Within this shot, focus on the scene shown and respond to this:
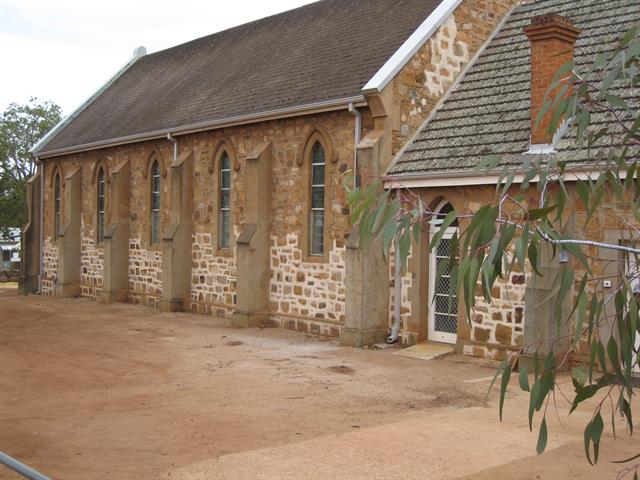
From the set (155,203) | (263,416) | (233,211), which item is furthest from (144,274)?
(263,416)

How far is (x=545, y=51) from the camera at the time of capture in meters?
13.4

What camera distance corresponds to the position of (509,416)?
32.0 ft

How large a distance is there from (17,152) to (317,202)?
4278 cm

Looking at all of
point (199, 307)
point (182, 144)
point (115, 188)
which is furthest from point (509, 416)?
point (115, 188)

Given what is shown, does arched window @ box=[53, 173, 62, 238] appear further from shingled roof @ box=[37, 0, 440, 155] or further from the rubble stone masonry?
the rubble stone masonry

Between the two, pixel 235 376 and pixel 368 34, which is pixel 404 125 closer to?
pixel 368 34

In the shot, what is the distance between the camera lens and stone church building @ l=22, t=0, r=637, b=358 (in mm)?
15320

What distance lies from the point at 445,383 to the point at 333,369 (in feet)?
6.97

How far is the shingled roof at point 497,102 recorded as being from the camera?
1450 cm

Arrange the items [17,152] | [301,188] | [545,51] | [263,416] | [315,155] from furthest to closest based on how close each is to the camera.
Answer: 1. [17,152]
2. [301,188]
3. [315,155]
4. [545,51]
5. [263,416]

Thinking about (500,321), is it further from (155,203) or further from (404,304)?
(155,203)

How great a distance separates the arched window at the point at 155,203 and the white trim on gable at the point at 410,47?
1041cm

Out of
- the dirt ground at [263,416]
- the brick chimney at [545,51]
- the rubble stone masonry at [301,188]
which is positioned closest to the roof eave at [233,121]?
the rubble stone masonry at [301,188]

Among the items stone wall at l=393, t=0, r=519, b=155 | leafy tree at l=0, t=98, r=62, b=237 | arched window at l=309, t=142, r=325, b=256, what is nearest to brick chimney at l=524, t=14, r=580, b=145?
stone wall at l=393, t=0, r=519, b=155
